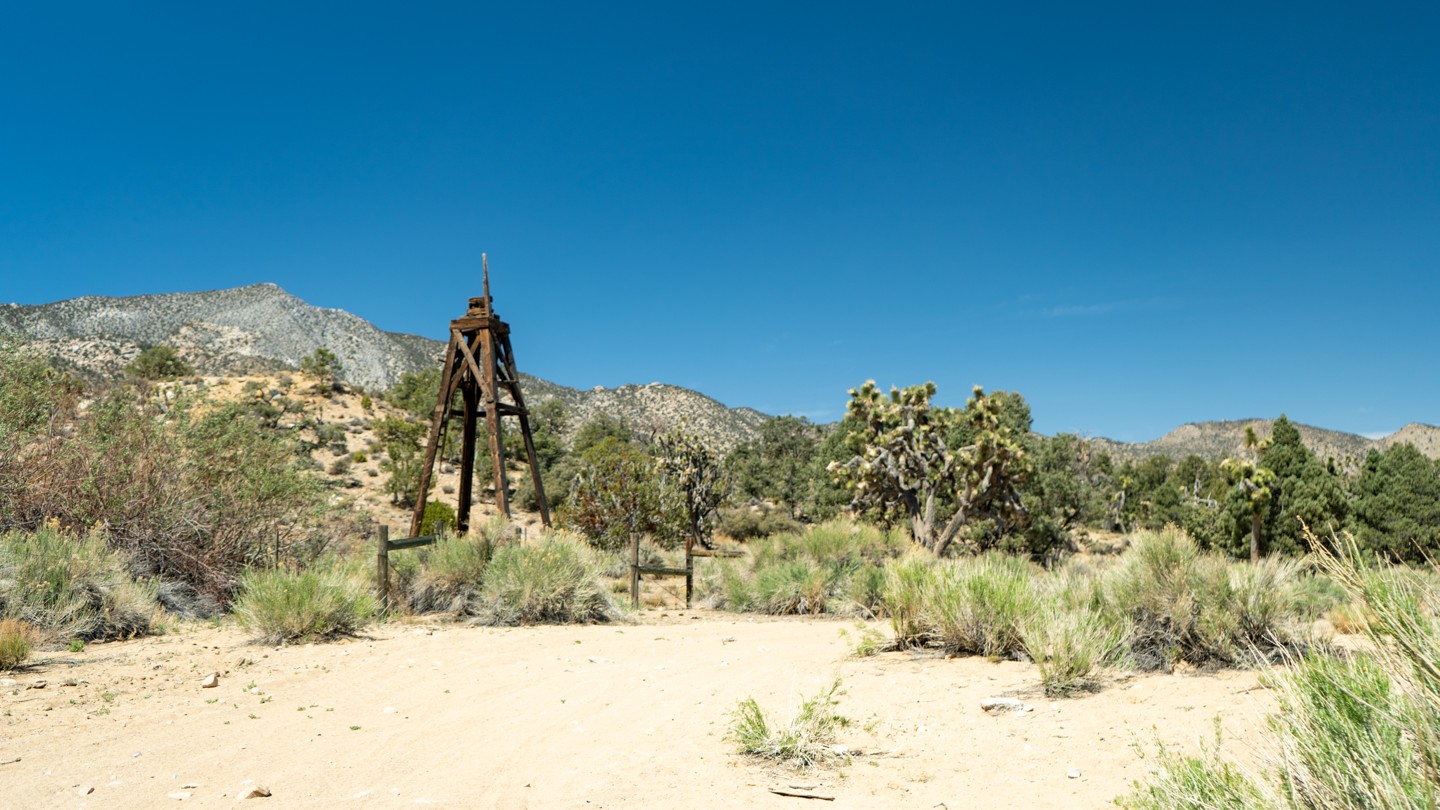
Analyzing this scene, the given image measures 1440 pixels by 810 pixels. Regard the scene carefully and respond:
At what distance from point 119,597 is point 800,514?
39.9 metres

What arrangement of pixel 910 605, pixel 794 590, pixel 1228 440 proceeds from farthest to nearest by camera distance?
pixel 1228 440 → pixel 794 590 → pixel 910 605

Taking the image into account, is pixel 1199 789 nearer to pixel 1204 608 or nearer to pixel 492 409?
pixel 1204 608

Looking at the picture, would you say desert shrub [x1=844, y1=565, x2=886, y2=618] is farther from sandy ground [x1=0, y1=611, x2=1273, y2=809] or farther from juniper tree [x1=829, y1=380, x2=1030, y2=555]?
juniper tree [x1=829, y1=380, x2=1030, y2=555]

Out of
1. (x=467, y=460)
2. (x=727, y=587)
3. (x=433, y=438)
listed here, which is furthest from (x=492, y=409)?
(x=727, y=587)

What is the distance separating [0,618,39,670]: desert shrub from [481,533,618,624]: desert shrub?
5.14m

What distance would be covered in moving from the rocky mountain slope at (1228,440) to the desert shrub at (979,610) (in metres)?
95.6

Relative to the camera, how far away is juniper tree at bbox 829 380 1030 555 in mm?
20562

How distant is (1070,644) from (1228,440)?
112352 mm

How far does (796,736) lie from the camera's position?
561cm

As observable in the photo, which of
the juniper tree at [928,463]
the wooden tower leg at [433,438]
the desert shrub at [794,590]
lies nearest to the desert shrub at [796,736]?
the desert shrub at [794,590]

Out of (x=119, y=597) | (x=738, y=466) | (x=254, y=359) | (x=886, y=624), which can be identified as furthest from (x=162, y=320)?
(x=886, y=624)

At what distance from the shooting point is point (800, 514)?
4769 centimetres

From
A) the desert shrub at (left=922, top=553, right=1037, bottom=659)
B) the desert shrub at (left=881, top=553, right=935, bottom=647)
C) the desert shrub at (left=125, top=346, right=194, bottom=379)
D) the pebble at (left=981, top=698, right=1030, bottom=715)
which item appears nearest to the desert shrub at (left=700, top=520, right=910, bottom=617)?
the desert shrub at (left=881, top=553, right=935, bottom=647)

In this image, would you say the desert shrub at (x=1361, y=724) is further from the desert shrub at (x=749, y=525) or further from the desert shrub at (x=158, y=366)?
the desert shrub at (x=158, y=366)
